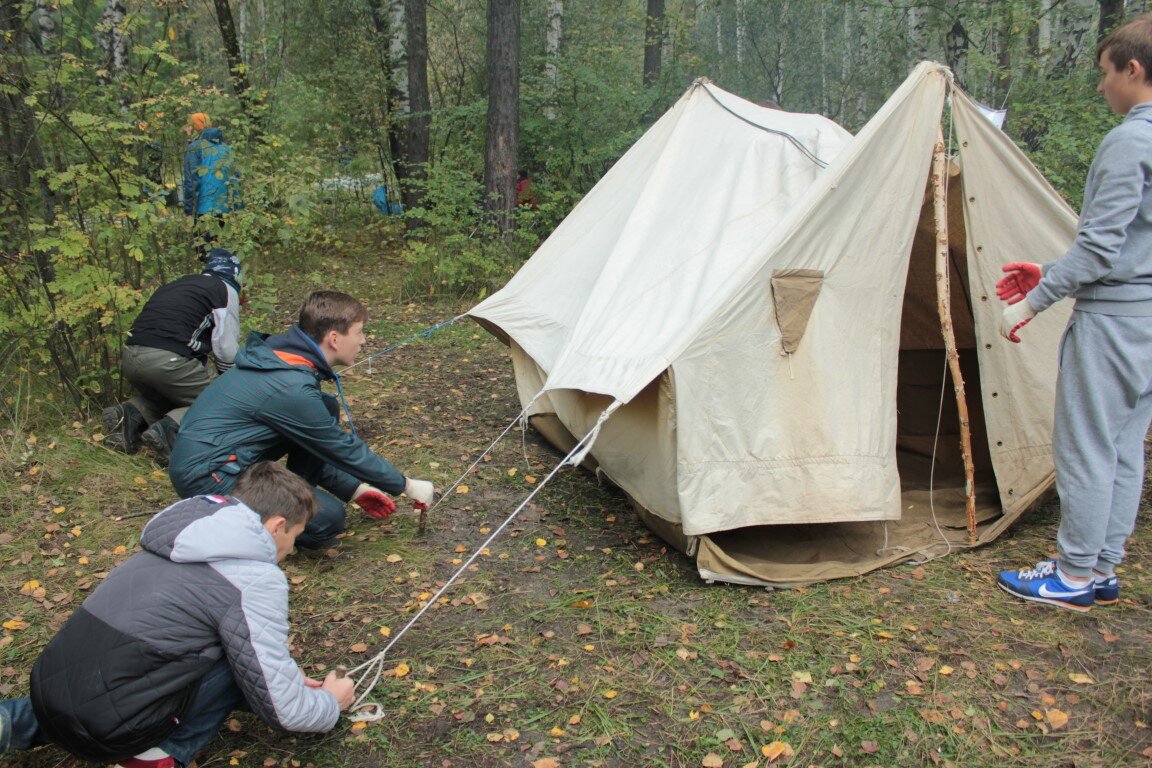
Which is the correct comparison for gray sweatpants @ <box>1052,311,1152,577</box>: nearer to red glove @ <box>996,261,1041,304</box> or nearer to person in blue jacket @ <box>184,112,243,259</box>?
red glove @ <box>996,261,1041,304</box>

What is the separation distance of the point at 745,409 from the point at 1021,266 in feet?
4.00

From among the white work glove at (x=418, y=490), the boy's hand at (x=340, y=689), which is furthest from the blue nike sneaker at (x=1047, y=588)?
the boy's hand at (x=340, y=689)

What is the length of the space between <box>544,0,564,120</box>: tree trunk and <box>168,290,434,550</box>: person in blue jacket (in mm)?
7405

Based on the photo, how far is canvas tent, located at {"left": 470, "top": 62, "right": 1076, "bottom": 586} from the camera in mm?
3424

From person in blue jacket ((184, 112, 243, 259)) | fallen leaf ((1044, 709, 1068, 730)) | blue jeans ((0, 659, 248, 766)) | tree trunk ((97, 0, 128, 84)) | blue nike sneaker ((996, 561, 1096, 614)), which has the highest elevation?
tree trunk ((97, 0, 128, 84))

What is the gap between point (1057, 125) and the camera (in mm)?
7438

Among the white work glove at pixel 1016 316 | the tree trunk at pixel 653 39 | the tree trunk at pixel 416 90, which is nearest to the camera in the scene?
the white work glove at pixel 1016 316

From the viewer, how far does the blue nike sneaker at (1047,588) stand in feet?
10.5

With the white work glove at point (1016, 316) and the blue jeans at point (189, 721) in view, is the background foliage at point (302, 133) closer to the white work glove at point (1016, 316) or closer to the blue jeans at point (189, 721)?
the blue jeans at point (189, 721)

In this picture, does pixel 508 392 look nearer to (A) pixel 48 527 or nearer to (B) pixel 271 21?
(A) pixel 48 527

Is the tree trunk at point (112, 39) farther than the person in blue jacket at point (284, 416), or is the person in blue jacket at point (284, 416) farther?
the tree trunk at point (112, 39)

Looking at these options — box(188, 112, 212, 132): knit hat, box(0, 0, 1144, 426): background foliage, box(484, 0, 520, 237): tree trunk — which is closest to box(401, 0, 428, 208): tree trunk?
box(0, 0, 1144, 426): background foliage

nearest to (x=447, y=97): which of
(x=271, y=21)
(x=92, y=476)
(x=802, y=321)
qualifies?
(x=271, y=21)

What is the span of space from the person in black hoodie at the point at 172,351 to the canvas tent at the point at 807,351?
202cm
